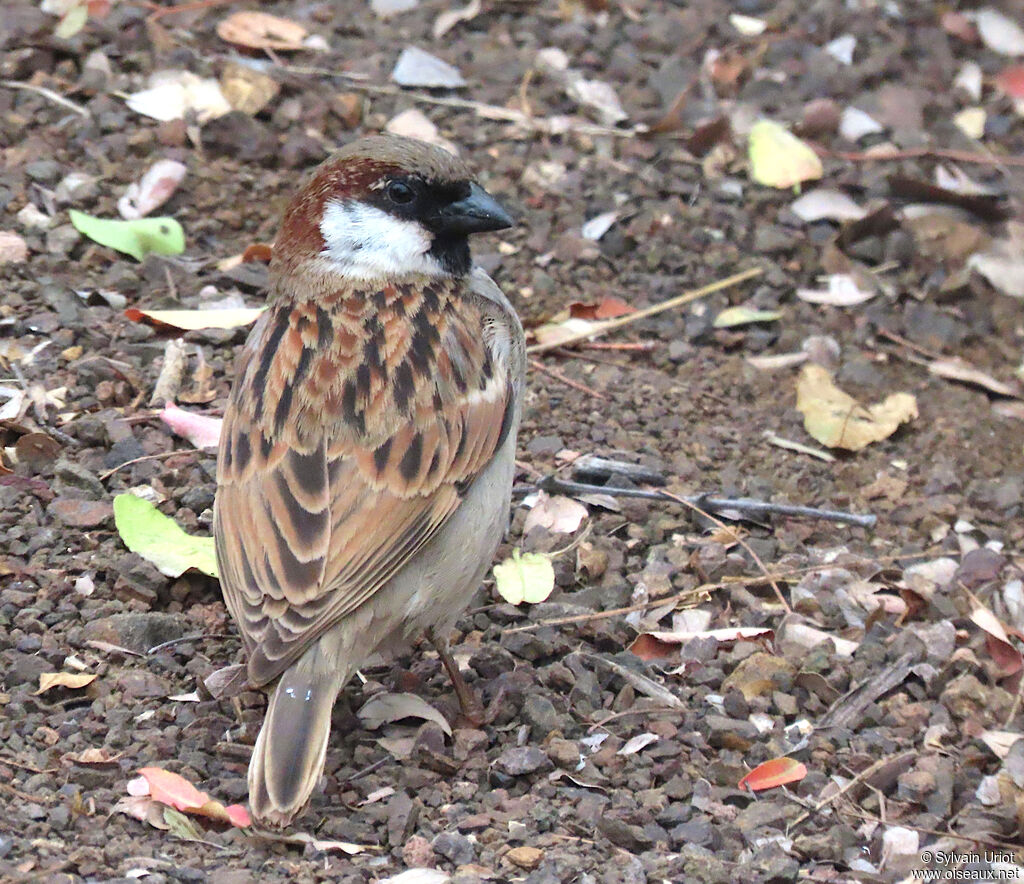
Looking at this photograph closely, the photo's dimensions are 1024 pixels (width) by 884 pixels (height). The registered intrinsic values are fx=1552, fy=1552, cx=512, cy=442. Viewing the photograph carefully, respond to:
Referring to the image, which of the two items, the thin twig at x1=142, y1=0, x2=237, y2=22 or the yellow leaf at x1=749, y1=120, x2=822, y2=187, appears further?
the yellow leaf at x1=749, y1=120, x2=822, y2=187

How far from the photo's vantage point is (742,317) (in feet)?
21.9

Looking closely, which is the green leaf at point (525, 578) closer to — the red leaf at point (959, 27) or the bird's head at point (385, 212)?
the bird's head at point (385, 212)

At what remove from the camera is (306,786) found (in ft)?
12.4

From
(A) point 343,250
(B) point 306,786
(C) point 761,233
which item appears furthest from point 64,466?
(C) point 761,233

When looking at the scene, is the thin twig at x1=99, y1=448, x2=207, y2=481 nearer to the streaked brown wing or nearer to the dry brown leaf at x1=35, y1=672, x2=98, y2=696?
the streaked brown wing

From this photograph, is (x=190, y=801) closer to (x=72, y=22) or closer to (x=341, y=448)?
(x=341, y=448)

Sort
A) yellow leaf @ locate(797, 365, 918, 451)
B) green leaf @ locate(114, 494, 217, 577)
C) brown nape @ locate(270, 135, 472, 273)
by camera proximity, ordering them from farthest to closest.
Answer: yellow leaf @ locate(797, 365, 918, 451) < brown nape @ locate(270, 135, 472, 273) < green leaf @ locate(114, 494, 217, 577)

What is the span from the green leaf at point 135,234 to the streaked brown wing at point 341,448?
4.80 ft

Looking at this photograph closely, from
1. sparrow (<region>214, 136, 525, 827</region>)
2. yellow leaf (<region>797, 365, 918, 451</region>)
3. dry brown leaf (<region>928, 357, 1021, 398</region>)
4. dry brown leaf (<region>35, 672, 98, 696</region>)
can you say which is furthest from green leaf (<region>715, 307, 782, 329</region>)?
dry brown leaf (<region>35, 672, 98, 696</region>)

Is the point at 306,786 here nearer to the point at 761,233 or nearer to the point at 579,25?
the point at 761,233

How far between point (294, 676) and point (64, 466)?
1420 millimetres

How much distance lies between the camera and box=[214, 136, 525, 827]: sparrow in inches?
158

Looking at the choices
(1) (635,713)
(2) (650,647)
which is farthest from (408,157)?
(1) (635,713)

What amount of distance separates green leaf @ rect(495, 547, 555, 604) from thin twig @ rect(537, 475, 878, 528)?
35 cm
